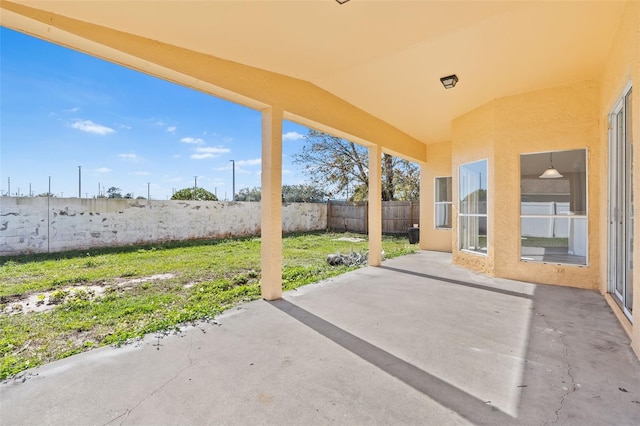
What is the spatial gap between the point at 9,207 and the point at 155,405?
28.8ft

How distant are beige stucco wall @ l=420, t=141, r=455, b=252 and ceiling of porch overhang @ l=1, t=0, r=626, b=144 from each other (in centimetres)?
388

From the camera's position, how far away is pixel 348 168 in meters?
14.8

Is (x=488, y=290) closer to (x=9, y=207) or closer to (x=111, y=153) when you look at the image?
(x=9, y=207)

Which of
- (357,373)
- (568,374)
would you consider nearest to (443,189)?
(568,374)

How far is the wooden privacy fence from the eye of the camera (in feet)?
43.7

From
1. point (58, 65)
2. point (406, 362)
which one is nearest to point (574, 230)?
point (406, 362)

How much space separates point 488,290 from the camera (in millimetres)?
4488

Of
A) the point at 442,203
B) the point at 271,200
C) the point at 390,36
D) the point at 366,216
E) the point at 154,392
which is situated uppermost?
the point at 390,36

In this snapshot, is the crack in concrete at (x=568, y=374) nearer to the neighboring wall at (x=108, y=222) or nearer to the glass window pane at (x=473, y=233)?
the glass window pane at (x=473, y=233)

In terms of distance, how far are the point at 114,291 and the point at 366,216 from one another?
1147cm

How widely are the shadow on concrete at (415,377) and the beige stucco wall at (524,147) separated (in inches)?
151

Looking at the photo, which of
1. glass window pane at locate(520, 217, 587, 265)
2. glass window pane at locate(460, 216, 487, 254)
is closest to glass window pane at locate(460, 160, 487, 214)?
glass window pane at locate(460, 216, 487, 254)

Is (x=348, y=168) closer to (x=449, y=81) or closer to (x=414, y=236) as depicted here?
(x=414, y=236)

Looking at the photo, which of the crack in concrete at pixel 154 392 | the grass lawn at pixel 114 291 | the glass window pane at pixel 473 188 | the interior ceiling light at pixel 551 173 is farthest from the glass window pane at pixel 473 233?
the crack in concrete at pixel 154 392
